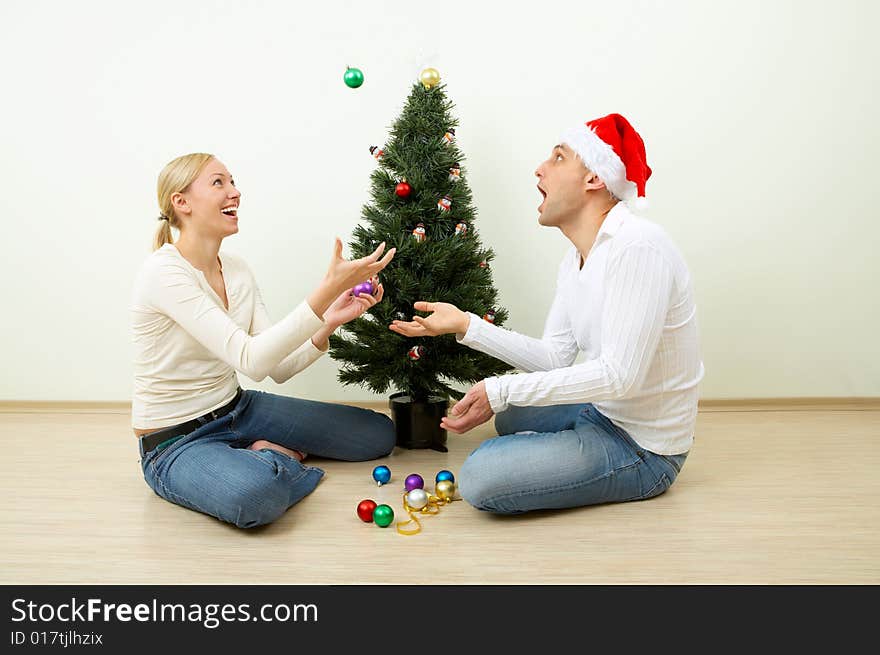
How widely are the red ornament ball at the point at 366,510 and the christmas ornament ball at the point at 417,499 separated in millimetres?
117

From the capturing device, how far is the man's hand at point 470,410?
2.19 m

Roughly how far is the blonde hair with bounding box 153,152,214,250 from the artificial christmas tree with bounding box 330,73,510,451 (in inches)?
24.2

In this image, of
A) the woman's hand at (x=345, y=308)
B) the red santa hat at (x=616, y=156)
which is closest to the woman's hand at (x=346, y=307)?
the woman's hand at (x=345, y=308)

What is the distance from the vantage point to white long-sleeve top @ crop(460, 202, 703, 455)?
6.79 ft

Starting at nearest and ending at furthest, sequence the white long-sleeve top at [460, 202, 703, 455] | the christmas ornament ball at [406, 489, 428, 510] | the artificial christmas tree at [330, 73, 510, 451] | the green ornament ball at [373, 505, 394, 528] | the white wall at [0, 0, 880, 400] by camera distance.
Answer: the white long-sleeve top at [460, 202, 703, 455], the green ornament ball at [373, 505, 394, 528], the christmas ornament ball at [406, 489, 428, 510], the artificial christmas tree at [330, 73, 510, 451], the white wall at [0, 0, 880, 400]

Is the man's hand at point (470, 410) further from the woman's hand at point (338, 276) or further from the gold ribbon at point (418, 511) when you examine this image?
the woman's hand at point (338, 276)

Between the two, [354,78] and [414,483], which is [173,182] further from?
[414,483]

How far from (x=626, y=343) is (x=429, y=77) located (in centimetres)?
131

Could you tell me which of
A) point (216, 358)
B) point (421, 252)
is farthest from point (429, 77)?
point (216, 358)

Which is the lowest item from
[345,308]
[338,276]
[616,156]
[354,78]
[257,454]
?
[257,454]

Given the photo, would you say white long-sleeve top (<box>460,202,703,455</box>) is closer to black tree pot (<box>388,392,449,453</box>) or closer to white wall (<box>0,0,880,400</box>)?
black tree pot (<box>388,392,449,453</box>)

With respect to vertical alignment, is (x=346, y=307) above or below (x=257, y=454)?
above

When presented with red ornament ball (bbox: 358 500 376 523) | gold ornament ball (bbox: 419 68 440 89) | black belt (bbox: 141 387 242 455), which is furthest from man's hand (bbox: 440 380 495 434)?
gold ornament ball (bbox: 419 68 440 89)

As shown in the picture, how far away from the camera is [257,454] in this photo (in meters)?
2.35
